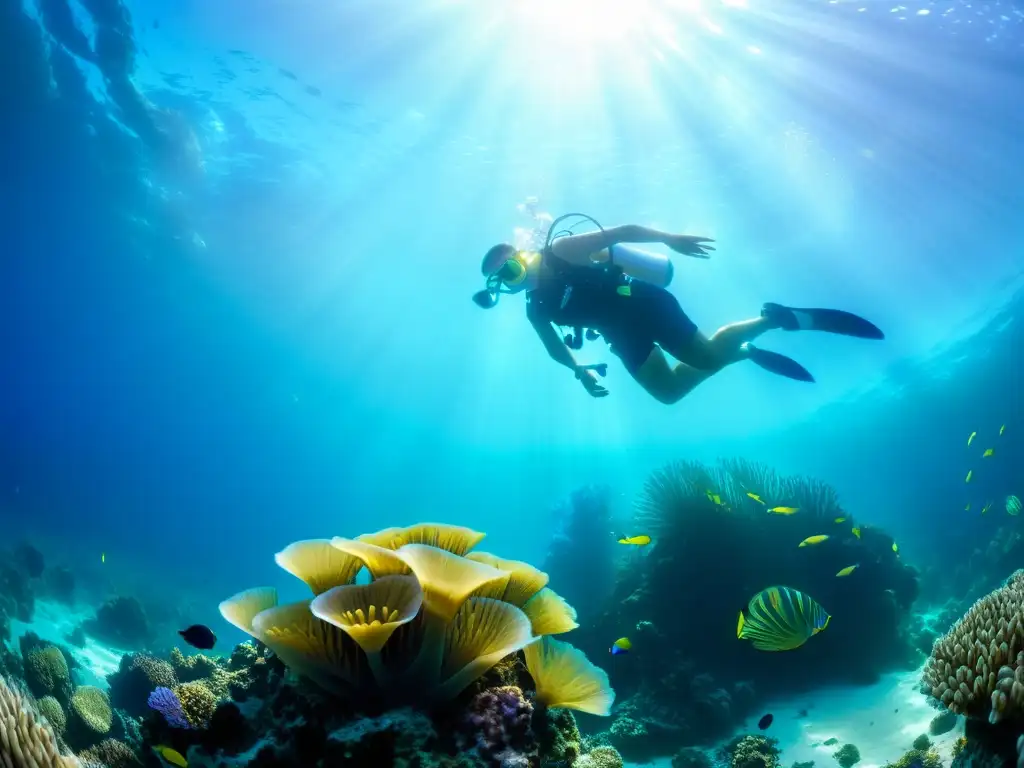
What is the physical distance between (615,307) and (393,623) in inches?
207

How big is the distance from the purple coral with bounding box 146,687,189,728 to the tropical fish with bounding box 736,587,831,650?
4132 mm

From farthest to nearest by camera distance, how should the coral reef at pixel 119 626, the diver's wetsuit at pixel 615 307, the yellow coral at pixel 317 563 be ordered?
the coral reef at pixel 119 626, the diver's wetsuit at pixel 615 307, the yellow coral at pixel 317 563

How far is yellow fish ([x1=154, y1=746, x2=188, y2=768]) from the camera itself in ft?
6.60

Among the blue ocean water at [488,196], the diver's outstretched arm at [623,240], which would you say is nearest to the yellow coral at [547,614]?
the diver's outstretched arm at [623,240]

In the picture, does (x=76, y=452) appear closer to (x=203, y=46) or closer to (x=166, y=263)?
(x=166, y=263)

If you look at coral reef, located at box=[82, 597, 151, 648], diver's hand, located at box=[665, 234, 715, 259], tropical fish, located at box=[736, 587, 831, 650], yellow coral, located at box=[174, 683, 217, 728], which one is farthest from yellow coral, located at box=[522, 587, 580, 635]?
coral reef, located at box=[82, 597, 151, 648]

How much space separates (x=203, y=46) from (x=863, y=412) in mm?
54300

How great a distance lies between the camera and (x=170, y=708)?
88.4 inches

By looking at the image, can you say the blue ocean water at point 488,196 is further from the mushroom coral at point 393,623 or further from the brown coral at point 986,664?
the mushroom coral at point 393,623

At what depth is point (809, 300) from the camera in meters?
31.1

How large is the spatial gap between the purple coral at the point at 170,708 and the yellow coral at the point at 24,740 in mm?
379

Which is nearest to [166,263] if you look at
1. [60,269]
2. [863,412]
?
[60,269]

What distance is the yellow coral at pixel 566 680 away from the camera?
2.31 metres

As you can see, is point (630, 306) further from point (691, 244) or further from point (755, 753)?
point (755, 753)
